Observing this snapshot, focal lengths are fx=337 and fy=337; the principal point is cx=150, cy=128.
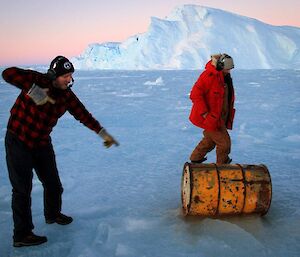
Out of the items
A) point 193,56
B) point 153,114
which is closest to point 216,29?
point 193,56

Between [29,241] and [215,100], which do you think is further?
[215,100]

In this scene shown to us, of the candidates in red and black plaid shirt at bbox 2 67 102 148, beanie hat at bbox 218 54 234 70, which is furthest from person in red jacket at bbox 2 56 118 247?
beanie hat at bbox 218 54 234 70

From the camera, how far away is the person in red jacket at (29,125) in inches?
95.7

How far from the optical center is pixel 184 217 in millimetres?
3191

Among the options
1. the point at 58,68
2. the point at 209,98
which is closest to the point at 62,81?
the point at 58,68

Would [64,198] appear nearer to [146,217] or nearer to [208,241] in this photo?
[146,217]

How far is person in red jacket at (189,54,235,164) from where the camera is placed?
144 inches

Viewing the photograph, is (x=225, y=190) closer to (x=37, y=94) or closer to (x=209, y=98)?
(x=209, y=98)

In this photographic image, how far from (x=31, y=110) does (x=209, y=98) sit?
1.98 m

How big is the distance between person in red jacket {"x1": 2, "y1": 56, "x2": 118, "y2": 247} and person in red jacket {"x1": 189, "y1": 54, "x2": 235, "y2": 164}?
4.93 feet

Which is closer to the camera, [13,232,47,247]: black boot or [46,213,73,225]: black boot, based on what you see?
[13,232,47,247]: black boot

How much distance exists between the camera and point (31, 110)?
8.20ft

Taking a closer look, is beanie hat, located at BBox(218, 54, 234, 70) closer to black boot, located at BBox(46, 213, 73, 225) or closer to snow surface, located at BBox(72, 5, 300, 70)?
black boot, located at BBox(46, 213, 73, 225)

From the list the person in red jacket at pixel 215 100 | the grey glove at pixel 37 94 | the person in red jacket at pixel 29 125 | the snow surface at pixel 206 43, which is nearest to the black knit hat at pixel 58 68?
the person in red jacket at pixel 29 125
